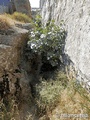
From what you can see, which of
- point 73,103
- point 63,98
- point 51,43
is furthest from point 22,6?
point 73,103

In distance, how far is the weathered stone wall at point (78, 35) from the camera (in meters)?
4.14

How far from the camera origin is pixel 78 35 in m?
4.70

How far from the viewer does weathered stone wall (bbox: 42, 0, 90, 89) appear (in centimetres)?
414

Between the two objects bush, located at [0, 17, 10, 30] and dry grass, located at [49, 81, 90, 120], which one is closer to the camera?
dry grass, located at [49, 81, 90, 120]

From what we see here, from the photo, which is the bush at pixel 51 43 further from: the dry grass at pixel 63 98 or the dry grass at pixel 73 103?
the dry grass at pixel 73 103

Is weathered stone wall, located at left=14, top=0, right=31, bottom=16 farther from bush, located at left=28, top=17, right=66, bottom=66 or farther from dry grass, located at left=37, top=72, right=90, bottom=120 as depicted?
dry grass, located at left=37, top=72, right=90, bottom=120

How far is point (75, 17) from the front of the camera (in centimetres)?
508

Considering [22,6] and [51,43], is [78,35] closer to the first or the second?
[51,43]

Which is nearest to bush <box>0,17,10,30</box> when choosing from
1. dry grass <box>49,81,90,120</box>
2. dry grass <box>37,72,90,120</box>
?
dry grass <box>37,72,90,120</box>

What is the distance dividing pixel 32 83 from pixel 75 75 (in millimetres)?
1610

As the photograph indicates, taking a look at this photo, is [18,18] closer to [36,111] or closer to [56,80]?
[56,80]

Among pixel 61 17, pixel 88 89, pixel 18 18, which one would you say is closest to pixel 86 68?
pixel 88 89

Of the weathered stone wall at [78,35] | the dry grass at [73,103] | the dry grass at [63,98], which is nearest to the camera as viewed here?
the dry grass at [73,103]

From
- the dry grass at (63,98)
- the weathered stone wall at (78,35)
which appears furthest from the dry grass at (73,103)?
the weathered stone wall at (78,35)
